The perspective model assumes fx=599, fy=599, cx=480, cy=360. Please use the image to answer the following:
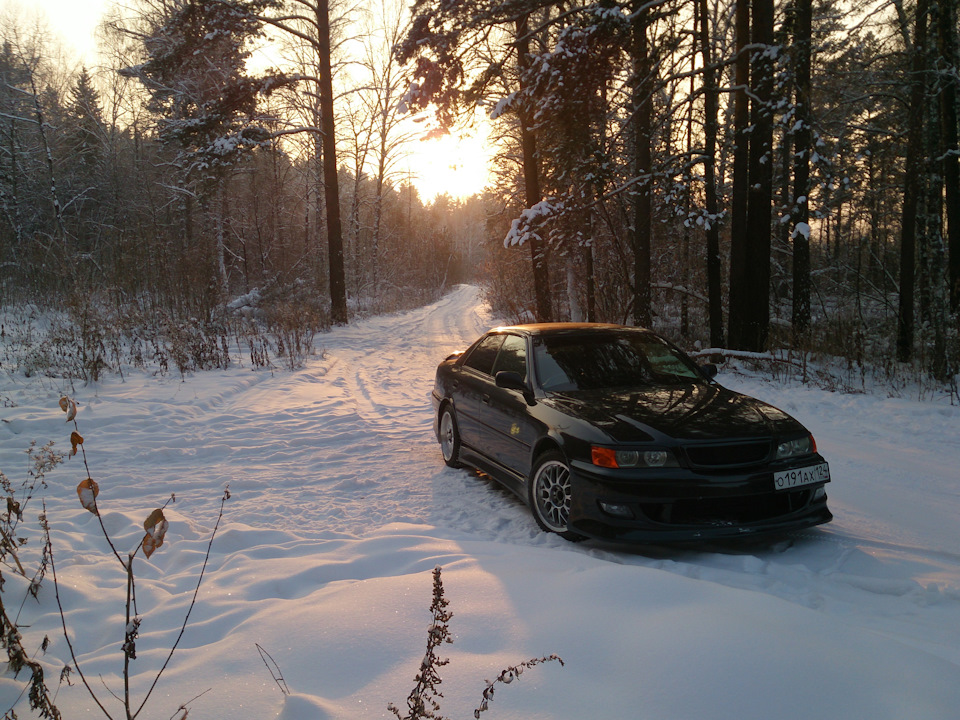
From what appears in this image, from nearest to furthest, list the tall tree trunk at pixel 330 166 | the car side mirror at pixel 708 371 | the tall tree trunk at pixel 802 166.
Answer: the car side mirror at pixel 708 371
the tall tree trunk at pixel 802 166
the tall tree trunk at pixel 330 166

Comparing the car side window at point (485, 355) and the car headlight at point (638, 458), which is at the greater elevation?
the car side window at point (485, 355)

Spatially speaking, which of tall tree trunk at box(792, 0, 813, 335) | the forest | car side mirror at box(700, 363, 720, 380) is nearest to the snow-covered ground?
car side mirror at box(700, 363, 720, 380)

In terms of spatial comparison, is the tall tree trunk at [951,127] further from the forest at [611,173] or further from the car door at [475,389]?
the car door at [475,389]

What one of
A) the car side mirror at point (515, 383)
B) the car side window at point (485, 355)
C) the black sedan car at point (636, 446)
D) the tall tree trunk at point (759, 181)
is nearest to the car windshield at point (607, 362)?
the black sedan car at point (636, 446)

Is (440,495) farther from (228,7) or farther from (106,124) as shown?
(106,124)

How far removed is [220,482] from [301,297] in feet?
62.6

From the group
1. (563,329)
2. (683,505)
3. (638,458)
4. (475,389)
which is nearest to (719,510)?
(683,505)

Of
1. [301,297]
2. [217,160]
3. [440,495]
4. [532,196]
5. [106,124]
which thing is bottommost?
[440,495]

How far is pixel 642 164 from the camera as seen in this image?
13.1 m

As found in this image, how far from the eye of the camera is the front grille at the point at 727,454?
3.84 m

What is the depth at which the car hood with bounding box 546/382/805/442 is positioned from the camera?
156 inches

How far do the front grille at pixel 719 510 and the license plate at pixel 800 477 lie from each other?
7 cm

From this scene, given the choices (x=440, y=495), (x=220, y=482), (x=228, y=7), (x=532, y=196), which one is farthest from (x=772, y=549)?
(x=228, y=7)

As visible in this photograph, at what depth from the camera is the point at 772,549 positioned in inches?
158
